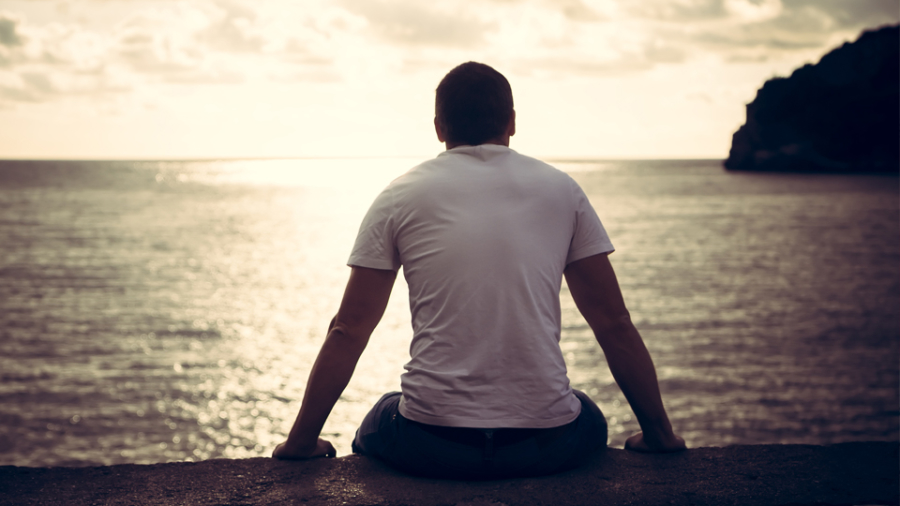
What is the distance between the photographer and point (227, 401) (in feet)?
50.0

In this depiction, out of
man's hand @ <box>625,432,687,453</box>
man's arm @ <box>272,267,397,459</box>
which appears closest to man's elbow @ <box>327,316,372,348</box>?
man's arm @ <box>272,267,397,459</box>

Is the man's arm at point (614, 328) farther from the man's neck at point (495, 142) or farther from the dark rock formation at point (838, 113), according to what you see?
the dark rock formation at point (838, 113)

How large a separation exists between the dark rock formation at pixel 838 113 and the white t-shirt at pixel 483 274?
113 metres

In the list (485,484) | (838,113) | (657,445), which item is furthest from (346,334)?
(838,113)

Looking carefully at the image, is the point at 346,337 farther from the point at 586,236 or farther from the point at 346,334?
the point at 586,236

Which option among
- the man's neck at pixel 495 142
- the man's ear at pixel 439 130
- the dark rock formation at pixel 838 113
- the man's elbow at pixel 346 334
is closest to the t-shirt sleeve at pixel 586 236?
the man's neck at pixel 495 142

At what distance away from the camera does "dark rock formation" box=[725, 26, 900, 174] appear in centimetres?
9944

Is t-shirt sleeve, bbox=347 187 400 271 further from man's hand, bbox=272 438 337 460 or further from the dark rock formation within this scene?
the dark rock formation

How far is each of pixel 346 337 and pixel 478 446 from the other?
595mm

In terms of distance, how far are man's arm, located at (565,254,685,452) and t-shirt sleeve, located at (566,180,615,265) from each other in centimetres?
4

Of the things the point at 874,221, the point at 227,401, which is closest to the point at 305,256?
the point at 227,401

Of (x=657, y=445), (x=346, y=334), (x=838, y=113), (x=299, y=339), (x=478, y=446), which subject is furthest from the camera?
(x=838, y=113)

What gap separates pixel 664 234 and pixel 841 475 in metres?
43.5

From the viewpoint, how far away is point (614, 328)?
7.97ft
